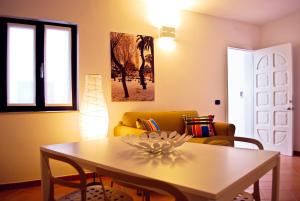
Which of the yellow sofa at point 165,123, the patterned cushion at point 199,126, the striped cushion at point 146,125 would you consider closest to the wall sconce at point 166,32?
the yellow sofa at point 165,123

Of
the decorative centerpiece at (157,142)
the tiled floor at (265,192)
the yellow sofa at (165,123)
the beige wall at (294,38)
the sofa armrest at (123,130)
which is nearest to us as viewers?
the decorative centerpiece at (157,142)

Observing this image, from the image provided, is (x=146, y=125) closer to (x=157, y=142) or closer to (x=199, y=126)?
(x=199, y=126)

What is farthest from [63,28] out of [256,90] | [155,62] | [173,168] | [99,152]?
[256,90]

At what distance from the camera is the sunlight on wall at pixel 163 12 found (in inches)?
162

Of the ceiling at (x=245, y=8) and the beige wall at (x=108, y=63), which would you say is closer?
the beige wall at (x=108, y=63)

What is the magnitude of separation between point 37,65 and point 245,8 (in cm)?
358

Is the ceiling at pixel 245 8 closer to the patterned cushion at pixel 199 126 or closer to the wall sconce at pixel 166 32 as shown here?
the wall sconce at pixel 166 32

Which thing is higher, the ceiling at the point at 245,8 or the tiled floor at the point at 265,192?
the ceiling at the point at 245,8

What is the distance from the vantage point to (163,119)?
3779 millimetres

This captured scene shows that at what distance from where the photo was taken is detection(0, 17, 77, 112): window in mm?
3193

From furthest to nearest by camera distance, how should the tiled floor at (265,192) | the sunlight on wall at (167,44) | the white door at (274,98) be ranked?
1. the white door at (274,98)
2. the sunlight on wall at (167,44)
3. the tiled floor at (265,192)

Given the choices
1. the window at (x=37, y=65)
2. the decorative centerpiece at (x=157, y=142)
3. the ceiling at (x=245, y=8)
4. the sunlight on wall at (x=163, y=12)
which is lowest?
the decorative centerpiece at (x=157, y=142)

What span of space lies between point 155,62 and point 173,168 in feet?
10.5

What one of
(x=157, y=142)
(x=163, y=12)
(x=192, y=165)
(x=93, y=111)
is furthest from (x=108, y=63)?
(x=192, y=165)
